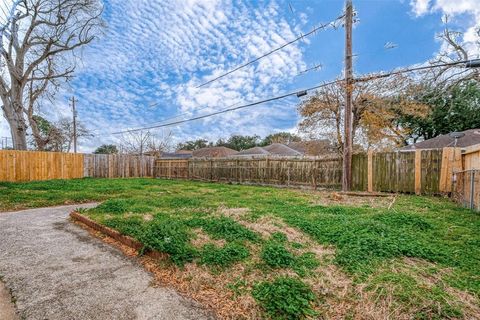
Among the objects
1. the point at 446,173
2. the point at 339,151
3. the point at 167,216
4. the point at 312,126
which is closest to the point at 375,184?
the point at 446,173

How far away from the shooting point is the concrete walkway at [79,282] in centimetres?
184

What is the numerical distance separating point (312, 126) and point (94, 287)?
1152 centimetres

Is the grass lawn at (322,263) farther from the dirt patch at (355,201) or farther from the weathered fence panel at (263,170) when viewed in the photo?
the weathered fence panel at (263,170)

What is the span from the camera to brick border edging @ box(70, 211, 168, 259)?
9.19ft

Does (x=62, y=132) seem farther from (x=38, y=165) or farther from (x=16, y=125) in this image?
(x=38, y=165)

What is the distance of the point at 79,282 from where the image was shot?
2.29 m

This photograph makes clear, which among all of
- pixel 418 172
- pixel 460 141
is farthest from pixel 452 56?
pixel 460 141

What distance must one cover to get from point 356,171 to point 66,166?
1476 cm

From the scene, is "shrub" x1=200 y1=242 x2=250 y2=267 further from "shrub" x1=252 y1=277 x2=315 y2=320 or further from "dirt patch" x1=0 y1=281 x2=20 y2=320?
"dirt patch" x1=0 y1=281 x2=20 y2=320

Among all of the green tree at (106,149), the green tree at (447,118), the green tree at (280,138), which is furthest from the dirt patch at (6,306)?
the green tree at (106,149)

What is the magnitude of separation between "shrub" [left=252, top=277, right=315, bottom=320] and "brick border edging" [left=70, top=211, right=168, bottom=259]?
4.20 ft

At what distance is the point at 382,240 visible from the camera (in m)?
2.86

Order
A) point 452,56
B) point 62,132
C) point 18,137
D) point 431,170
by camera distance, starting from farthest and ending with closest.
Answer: point 62,132, point 18,137, point 452,56, point 431,170

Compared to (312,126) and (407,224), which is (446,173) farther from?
(312,126)
